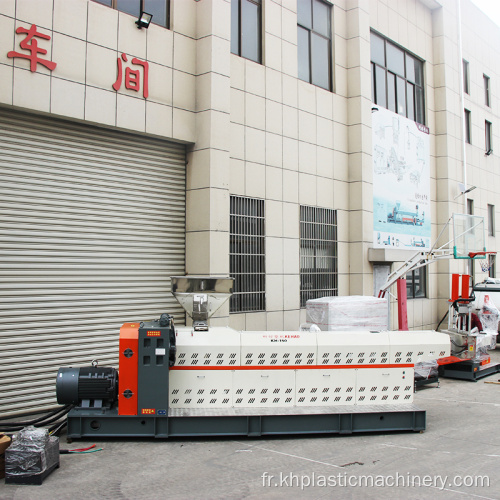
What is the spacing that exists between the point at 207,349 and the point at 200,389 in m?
0.59

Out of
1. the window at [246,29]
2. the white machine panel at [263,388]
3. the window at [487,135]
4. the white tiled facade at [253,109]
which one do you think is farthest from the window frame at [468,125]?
the white machine panel at [263,388]

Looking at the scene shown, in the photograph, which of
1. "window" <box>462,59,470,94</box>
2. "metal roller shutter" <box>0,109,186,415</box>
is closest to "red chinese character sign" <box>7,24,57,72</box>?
"metal roller shutter" <box>0,109,186,415</box>

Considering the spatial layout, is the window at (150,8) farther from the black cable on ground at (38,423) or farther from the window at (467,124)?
the window at (467,124)

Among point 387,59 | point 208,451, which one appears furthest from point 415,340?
point 387,59

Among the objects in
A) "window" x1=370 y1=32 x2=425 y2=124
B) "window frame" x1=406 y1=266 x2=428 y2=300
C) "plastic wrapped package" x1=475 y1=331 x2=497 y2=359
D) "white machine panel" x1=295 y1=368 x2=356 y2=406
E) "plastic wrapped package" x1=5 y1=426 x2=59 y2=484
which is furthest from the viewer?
"window frame" x1=406 y1=266 x2=428 y2=300

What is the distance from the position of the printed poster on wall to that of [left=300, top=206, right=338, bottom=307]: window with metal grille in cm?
177

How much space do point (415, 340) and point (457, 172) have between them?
13.7m

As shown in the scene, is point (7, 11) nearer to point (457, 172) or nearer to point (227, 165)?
point (227, 165)

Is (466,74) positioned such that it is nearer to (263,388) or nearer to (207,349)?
(263,388)

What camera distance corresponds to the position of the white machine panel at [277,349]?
7996 mm

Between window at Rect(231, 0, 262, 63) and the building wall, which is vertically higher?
window at Rect(231, 0, 262, 63)

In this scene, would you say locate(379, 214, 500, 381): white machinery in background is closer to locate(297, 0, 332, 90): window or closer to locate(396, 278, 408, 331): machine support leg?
locate(396, 278, 408, 331): machine support leg

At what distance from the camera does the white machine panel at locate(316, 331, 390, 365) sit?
8234 mm

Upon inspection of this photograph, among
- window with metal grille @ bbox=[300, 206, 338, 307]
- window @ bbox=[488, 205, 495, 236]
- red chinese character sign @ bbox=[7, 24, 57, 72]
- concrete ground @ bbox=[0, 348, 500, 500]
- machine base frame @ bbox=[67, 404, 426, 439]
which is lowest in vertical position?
concrete ground @ bbox=[0, 348, 500, 500]
